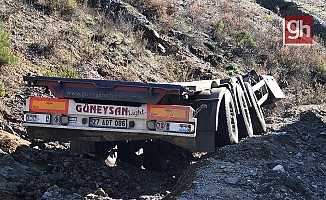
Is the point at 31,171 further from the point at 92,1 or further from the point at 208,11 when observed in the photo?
the point at 208,11

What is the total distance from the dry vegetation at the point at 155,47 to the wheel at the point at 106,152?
124 inches

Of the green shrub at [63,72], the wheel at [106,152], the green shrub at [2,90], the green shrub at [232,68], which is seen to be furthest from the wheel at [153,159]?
the green shrub at [232,68]

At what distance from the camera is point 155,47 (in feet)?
51.0

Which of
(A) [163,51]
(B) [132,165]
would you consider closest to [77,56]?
(A) [163,51]

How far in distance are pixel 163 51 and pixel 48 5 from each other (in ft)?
12.6

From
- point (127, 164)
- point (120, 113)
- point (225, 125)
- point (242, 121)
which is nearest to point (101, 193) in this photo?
point (120, 113)

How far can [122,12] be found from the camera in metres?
16.2

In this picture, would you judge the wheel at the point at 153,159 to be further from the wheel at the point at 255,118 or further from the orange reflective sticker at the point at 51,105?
the wheel at the point at 255,118

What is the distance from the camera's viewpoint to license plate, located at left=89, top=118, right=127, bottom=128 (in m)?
6.62

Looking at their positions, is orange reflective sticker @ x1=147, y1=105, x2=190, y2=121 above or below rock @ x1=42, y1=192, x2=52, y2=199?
above

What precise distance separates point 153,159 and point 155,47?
24.7 ft

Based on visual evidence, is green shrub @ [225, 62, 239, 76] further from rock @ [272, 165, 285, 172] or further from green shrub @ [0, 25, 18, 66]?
rock @ [272, 165, 285, 172]

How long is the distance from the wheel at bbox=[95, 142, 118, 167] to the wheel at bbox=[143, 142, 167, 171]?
65 cm

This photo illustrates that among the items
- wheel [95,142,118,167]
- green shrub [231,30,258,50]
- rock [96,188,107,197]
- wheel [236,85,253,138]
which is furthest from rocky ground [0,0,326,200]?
green shrub [231,30,258,50]
